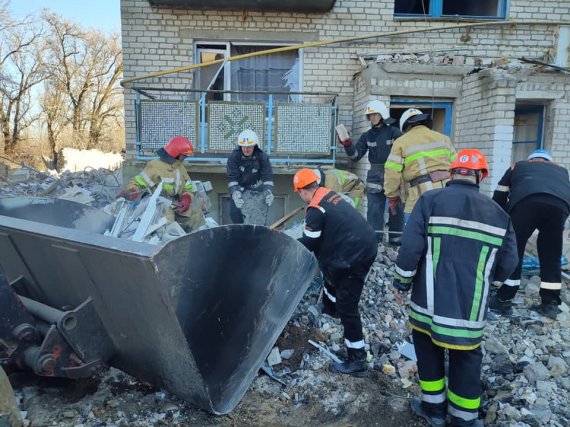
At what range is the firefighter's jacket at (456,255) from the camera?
2.67 m

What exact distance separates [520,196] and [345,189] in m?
2.11

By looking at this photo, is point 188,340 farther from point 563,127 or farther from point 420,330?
point 563,127

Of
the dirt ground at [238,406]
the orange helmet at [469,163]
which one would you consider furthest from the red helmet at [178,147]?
the orange helmet at [469,163]

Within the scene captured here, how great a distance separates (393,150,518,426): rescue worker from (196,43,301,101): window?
542 centimetres

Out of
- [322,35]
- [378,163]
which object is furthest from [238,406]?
[322,35]

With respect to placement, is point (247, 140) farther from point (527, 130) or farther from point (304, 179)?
point (527, 130)

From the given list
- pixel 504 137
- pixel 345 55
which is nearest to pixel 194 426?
pixel 504 137

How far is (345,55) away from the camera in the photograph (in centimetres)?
760

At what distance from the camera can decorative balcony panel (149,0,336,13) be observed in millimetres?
7090

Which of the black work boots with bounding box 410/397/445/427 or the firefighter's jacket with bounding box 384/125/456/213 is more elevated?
the firefighter's jacket with bounding box 384/125/456/213

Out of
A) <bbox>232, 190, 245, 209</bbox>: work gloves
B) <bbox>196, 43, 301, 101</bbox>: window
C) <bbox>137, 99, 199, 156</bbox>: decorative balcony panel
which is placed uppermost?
<bbox>196, 43, 301, 101</bbox>: window

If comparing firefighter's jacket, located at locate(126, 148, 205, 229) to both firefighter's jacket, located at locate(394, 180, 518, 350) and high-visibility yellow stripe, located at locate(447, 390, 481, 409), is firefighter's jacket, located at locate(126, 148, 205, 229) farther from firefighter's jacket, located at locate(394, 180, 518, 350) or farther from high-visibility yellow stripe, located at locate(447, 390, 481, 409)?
high-visibility yellow stripe, located at locate(447, 390, 481, 409)

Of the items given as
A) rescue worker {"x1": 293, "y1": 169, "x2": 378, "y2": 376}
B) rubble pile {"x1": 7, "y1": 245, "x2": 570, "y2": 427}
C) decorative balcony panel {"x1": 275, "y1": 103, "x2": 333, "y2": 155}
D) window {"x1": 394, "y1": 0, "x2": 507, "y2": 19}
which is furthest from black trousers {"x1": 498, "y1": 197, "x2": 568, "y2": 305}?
window {"x1": 394, "y1": 0, "x2": 507, "y2": 19}

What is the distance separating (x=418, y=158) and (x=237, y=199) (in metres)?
2.43
